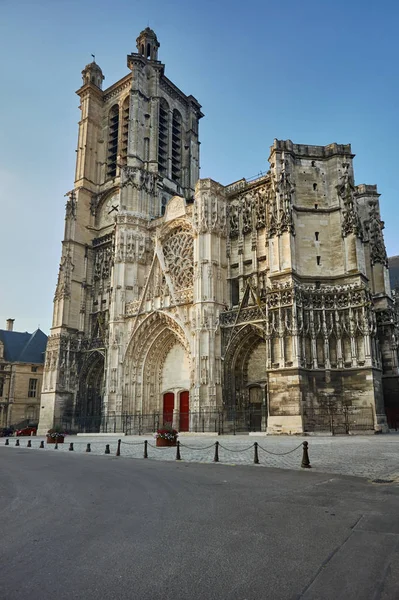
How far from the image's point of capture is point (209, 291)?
28.0 m

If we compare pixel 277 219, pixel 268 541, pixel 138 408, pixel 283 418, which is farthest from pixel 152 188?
pixel 268 541

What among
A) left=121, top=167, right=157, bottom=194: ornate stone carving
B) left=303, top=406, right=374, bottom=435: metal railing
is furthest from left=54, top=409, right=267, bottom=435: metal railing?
left=121, top=167, right=157, bottom=194: ornate stone carving

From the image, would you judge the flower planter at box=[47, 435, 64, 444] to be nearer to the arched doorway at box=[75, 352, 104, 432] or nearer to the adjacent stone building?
the arched doorway at box=[75, 352, 104, 432]

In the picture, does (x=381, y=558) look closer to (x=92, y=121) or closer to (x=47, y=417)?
(x=47, y=417)

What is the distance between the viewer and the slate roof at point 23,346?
1815 inches

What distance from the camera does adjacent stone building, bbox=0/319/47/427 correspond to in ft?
140

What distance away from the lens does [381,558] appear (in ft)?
13.5

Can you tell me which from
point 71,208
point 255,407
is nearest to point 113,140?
point 71,208

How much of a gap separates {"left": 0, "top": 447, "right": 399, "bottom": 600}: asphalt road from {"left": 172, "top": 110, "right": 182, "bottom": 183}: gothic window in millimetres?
37779

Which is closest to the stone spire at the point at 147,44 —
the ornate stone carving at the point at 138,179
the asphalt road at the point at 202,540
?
the ornate stone carving at the point at 138,179

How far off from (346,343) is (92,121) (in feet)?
110

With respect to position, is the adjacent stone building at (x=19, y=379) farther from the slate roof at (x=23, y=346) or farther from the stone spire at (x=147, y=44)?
the stone spire at (x=147, y=44)

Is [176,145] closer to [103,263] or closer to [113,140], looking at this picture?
[113,140]

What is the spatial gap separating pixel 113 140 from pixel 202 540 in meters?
43.3
